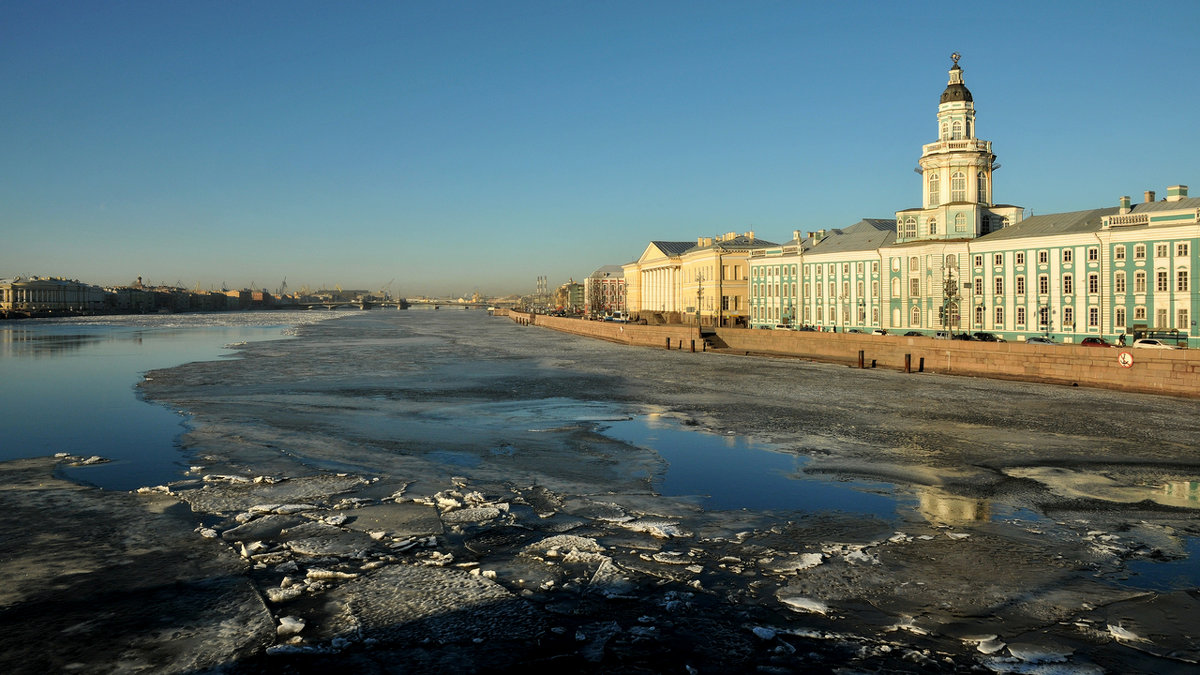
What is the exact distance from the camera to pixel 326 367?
39.2 metres

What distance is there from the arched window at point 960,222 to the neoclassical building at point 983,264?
0.06 m

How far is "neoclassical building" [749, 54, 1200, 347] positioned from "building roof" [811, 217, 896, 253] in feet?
0.53

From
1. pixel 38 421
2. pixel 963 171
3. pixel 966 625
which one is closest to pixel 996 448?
pixel 966 625

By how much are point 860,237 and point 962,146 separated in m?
12.7

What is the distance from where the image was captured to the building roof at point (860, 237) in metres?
58.3

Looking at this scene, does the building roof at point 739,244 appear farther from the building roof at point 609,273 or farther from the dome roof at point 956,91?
the building roof at point 609,273

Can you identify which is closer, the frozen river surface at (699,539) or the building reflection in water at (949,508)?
the frozen river surface at (699,539)

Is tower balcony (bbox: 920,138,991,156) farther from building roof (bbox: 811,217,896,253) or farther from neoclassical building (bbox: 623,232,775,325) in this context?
neoclassical building (bbox: 623,232,775,325)

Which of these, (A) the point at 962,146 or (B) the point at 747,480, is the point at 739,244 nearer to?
(A) the point at 962,146

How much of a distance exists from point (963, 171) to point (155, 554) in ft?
173

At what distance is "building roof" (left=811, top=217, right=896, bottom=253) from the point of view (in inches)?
2296

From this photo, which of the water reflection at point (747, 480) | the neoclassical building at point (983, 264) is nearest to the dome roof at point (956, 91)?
the neoclassical building at point (983, 264)

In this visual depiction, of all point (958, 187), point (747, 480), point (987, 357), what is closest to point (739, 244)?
point (958, 187)

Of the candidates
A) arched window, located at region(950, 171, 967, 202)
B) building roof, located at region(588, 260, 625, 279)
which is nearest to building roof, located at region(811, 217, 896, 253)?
arched window, located at region(950, 171, 967, 202)
